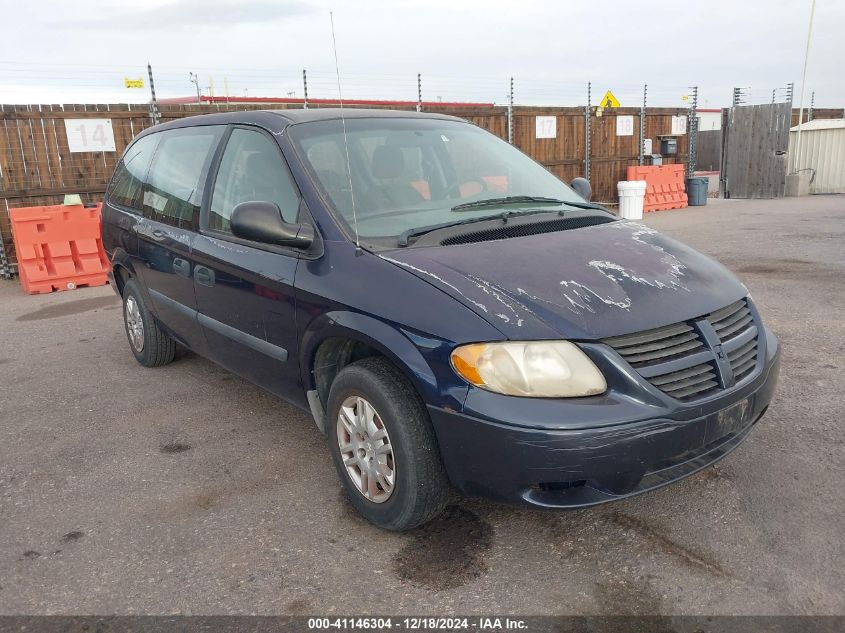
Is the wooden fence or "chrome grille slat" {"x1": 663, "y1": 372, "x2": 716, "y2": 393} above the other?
the wooden fence

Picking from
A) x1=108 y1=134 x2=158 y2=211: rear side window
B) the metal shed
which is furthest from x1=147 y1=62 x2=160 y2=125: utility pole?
the metal shed

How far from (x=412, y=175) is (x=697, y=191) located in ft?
54.4

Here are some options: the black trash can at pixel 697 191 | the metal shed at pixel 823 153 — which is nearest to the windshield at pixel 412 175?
the black trash can at pixel 697 191

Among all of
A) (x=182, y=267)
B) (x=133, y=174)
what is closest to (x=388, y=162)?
(x=182, y=267)

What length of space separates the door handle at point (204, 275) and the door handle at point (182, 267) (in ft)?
0.34

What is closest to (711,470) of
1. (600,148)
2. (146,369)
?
(146,369)

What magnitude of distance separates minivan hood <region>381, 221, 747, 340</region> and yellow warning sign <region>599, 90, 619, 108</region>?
15.3 meters

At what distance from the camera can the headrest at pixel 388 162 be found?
3.33 metres

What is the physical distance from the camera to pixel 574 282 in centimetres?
260

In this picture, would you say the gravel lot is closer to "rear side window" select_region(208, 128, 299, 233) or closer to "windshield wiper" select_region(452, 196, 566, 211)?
"rear side window" select_region(208, 128, 299, 233)

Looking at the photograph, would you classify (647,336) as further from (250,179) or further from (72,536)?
(72,536)

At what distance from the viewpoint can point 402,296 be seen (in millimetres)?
2561

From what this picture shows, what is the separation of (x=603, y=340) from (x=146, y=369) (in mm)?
4036

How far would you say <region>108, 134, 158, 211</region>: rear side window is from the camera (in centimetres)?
475
